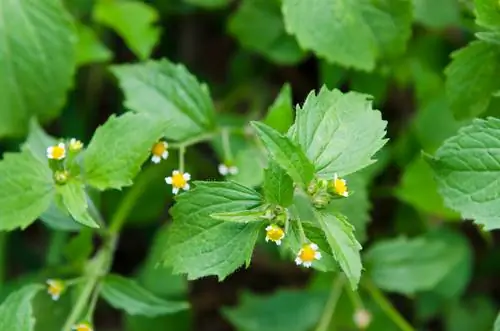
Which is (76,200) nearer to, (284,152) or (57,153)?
(57,153)

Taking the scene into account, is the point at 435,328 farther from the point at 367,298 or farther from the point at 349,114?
the point at 349,114

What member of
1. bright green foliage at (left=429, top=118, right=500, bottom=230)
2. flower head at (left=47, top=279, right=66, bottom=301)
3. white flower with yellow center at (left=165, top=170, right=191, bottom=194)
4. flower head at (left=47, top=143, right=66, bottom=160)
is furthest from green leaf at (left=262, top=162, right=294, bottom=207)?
flower head at (left=47, top=279, right=66, bottom=301)

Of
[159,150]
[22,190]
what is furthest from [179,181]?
[22,190]

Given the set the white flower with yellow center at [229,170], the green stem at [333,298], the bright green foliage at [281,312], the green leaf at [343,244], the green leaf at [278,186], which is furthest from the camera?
the bright green foliage at [281,312]

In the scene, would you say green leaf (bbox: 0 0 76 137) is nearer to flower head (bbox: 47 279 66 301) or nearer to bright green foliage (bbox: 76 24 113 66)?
bright green foliage (bbox: 76 24 113 66)

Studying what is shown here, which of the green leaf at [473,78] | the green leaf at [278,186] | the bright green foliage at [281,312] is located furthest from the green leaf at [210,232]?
the bright green foliage at [281,312]

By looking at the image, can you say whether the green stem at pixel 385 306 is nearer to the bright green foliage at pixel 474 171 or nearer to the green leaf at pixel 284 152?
the bright green foliage at pixel 474 171
